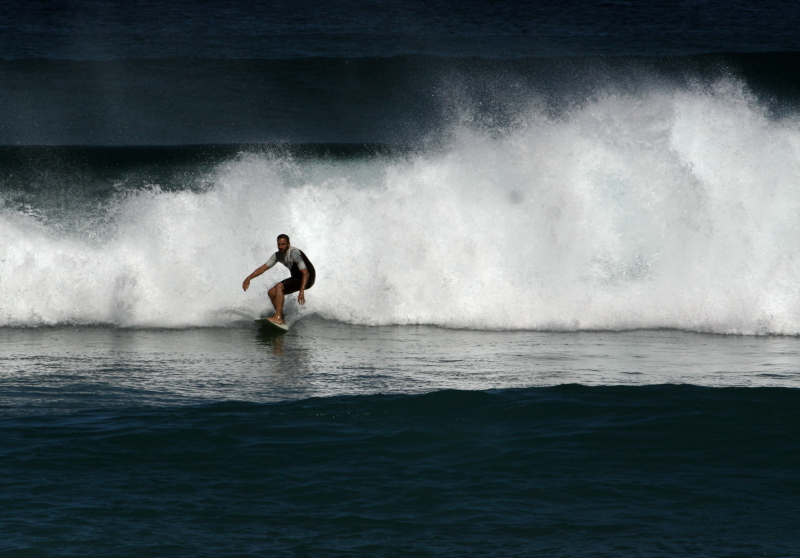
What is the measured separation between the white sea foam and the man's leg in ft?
3.47

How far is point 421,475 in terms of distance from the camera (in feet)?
21.2

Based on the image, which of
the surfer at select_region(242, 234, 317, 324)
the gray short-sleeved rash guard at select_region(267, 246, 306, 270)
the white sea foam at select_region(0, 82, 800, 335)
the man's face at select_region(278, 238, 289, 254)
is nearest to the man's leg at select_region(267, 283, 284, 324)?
the surfer at select_region(242, 234, 317, 324)

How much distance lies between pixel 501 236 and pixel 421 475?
315 inches

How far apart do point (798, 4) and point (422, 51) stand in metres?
14.7

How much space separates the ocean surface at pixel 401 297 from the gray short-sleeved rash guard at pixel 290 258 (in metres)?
0.98

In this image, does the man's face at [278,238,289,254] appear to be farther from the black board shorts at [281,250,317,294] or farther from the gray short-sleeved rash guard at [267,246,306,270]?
the black board shorts at [281,250,317,294]

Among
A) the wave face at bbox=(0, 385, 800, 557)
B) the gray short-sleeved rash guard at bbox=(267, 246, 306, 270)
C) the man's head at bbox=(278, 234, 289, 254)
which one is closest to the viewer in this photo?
the wave face at bbox=(0, 385, 800, 557)

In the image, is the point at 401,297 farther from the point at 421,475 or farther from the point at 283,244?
the point at 421,475

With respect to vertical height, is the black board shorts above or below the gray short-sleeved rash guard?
below

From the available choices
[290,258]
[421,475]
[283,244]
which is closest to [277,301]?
[290,258]

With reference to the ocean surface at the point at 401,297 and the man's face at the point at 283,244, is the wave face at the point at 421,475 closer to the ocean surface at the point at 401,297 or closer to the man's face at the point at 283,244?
the ocean surface at the point at 401,297

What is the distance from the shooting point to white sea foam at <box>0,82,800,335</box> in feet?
42.9

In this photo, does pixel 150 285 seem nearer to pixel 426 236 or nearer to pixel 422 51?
pixel 426 236

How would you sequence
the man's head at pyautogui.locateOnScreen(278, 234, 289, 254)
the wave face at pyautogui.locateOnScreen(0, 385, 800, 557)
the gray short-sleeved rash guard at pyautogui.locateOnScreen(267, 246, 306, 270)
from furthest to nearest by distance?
the gray short-sleeved rash guard at pyautogui.locateOnScreen(267, 246, 306, 270), the man's head at pyautogui.locateOnScreen(278, 234, 289, 254), the wave face at pyautogui.locateOnScreen(0, 385, 800, 557)
